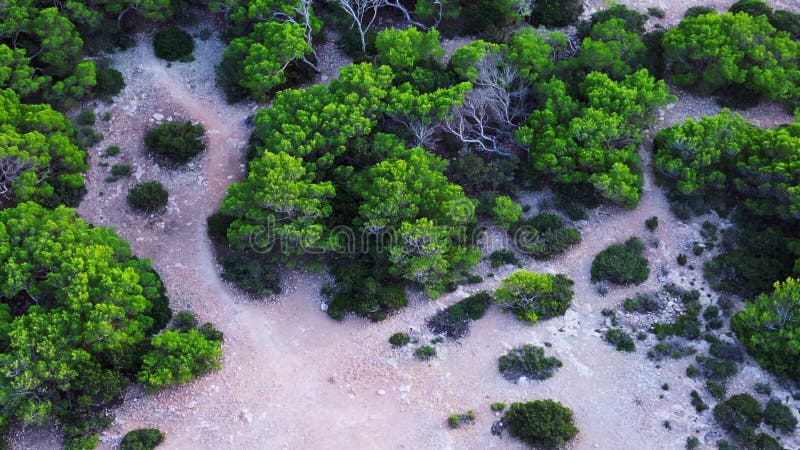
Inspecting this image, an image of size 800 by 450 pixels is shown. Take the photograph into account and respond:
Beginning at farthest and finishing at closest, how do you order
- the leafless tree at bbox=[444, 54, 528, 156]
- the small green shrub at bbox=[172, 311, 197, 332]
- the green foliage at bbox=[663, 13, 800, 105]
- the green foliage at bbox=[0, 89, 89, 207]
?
the green foliage at bbox=[663, 13, 800, 105], the leafless tree at bbox=[444, 54, 528, 156], the green foliage at bbox=[0, 89, 89, 207], the small green shrub at bbox=[172, 311, 197, 332]

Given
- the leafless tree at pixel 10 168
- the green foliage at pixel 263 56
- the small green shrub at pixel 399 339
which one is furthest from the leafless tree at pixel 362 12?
the leafless tree at pixel 10 168

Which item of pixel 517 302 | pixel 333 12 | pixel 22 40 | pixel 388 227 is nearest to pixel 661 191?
pixel 517 302

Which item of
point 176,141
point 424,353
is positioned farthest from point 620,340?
point 176,141

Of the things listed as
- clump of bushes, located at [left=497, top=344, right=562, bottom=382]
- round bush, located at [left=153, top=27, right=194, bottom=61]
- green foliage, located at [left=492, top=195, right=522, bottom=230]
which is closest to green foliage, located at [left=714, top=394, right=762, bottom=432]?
clump of bushes, located at [left=497, top=344, right=562, bottom=382]

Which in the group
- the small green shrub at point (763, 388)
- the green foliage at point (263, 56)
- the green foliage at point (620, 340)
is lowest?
the green foliage at point (620, 340)

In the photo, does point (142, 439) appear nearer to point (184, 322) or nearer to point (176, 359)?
point (176, 359)

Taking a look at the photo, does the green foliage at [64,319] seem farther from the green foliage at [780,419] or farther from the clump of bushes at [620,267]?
the green foliage at [780,419]

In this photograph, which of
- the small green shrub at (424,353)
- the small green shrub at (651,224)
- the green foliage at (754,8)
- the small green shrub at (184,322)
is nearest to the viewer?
the small green shrub at (424,353)

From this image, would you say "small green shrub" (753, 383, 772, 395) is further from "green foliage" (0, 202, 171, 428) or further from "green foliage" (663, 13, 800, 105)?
"green foliage" (0, 202, 171, 428)
